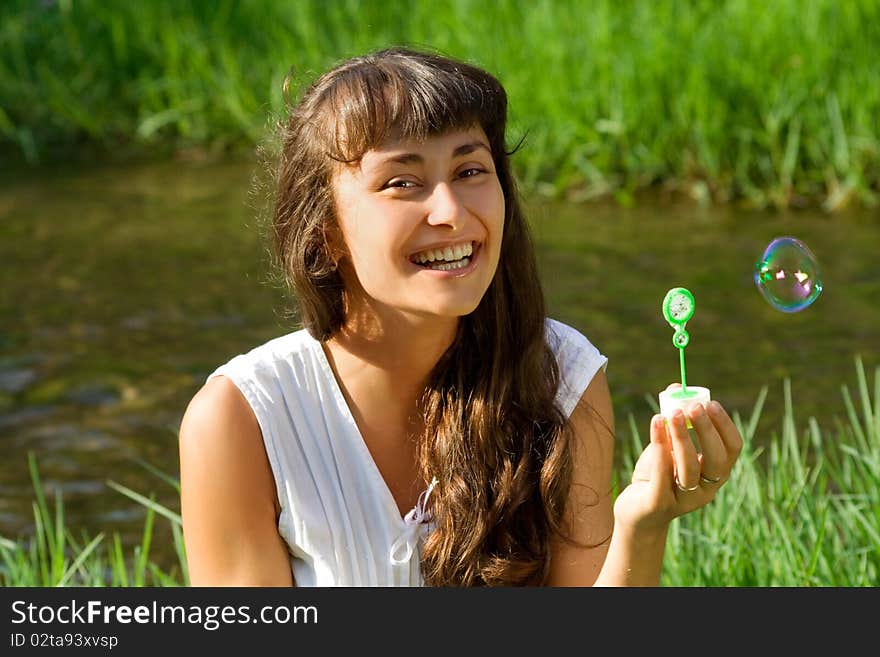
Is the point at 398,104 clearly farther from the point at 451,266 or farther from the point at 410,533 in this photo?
the point at 410,533

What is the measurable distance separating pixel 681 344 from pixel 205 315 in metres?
3.63

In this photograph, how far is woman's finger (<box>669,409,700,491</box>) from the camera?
215 cm

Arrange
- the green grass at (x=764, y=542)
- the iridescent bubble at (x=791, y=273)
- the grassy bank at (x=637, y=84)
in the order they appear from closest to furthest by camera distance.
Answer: the iridescent bubble at (x=791, y=273), the green grass at (x=764, y=542), the grassy bank at (x=637, y=84)

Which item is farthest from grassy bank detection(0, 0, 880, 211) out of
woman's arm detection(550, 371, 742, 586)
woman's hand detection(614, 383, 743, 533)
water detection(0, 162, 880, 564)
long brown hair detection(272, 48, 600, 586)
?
woman's hand detection(614, 383, 743, 533)

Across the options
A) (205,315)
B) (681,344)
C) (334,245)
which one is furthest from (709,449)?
(205,315)

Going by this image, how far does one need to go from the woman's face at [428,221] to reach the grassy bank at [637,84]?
133 inches

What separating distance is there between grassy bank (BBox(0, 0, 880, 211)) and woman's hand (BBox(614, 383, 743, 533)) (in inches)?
149

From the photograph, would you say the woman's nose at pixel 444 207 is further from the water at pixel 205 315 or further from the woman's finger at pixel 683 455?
the water at pixel 205 315

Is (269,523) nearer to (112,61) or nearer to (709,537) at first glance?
(709,537)

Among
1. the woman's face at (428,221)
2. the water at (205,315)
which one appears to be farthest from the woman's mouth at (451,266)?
the water at (205,315)

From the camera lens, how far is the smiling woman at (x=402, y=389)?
8.21 feet

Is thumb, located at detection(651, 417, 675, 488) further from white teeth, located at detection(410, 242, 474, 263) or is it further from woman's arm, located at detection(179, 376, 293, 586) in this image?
woman's arm, located at detection(179, 376, 293, 586)

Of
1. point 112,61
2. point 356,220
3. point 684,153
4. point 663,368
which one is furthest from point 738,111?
point 356,220

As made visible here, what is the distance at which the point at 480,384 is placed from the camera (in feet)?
8.91
